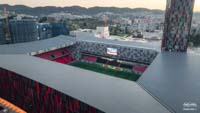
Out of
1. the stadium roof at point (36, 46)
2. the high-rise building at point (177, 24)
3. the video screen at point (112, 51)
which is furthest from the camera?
the video screen at point (112, 51)

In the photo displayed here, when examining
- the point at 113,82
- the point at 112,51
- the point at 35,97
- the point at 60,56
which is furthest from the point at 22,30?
the point at 113,82

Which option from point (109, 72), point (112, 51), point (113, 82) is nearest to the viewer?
point (113, 82)

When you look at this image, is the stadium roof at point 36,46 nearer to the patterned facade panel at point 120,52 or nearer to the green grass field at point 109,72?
the patterned facade panel at point 120,52

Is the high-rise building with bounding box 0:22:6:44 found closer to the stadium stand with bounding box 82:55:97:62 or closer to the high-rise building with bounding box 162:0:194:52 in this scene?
the stadium stand with bounding box 82:55:97:62

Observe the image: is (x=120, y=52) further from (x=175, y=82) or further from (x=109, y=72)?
(x=175, y=82)

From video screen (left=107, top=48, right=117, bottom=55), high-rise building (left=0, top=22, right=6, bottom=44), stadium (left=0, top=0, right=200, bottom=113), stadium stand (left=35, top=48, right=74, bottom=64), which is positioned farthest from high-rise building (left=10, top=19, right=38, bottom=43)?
video screen (left=107, top=48, right=117, bottom=55)

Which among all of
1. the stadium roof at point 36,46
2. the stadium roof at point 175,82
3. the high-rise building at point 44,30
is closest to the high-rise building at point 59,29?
the high-rise building at point 44,30

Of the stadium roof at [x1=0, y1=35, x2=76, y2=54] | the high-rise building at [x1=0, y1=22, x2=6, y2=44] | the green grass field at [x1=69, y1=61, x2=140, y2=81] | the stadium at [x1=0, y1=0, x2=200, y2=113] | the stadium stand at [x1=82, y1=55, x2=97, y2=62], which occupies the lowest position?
the green grass field at [x1=69, y1=61, x2=140, y2=81]
